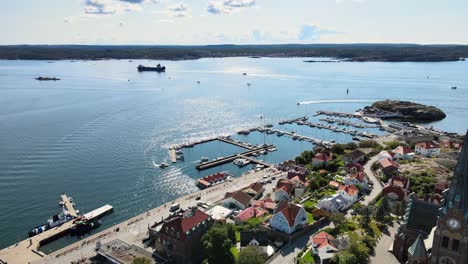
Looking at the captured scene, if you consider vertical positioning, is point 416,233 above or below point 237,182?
above

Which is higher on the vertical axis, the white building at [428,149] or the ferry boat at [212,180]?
the white building at [428,149]

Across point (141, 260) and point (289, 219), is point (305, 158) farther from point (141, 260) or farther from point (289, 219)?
point (141, 260)

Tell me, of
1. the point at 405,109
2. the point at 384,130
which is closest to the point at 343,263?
the point at 384,130

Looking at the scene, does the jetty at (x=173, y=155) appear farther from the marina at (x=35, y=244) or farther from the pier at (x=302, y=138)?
the pier at (x=302, y=138)

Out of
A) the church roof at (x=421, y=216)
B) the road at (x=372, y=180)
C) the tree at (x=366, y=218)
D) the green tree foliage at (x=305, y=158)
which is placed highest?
the church roof at (x=421, y=216)

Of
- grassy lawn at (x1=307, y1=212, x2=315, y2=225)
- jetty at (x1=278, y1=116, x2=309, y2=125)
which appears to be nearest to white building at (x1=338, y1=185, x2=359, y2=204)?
grassy lawn at (x1=307, y1=212, x2=315, y2=225)

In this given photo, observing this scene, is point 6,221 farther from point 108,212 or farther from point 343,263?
point 343,263

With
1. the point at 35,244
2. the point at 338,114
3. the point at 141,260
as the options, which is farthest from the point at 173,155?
the point at 338,114

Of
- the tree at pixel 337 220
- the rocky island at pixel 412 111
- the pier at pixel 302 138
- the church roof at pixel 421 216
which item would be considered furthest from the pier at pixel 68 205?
the rocky island at pixel 412 111
